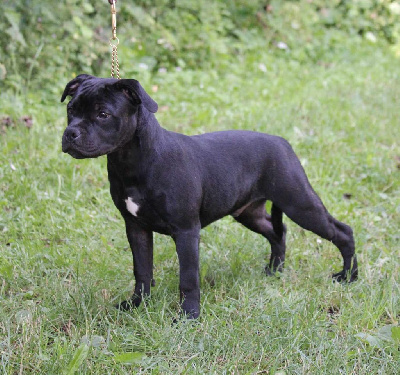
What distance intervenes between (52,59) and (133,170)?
4297mm

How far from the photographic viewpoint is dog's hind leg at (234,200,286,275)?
4570mm

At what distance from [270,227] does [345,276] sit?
68 centimetres

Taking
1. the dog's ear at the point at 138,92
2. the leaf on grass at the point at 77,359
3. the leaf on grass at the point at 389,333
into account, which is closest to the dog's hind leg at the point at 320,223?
the leaf on grass at the point at 389,333

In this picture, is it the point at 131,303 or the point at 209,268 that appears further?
the point at 209,268

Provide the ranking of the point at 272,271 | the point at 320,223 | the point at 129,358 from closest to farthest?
1. the point at 129,358
2. the point at 320,223
3. the point at 272,271

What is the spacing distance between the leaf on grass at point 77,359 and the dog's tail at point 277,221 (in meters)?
2.01

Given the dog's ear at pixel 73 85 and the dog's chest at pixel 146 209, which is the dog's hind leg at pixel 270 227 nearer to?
the dog's chest at pixel 146 209

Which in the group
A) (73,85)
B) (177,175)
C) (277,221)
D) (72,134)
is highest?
(73,85)

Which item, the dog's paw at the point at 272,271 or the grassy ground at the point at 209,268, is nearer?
the grassy ground at the point at 209,268

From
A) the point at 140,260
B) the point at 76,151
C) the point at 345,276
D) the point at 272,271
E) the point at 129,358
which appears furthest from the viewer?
the point at 272,271

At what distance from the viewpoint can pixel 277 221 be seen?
4.57 metres

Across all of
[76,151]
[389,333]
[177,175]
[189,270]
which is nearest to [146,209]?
[177,175]

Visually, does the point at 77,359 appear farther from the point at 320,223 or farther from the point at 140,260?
the point at 320,223

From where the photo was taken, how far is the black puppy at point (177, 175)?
3.30 meters
